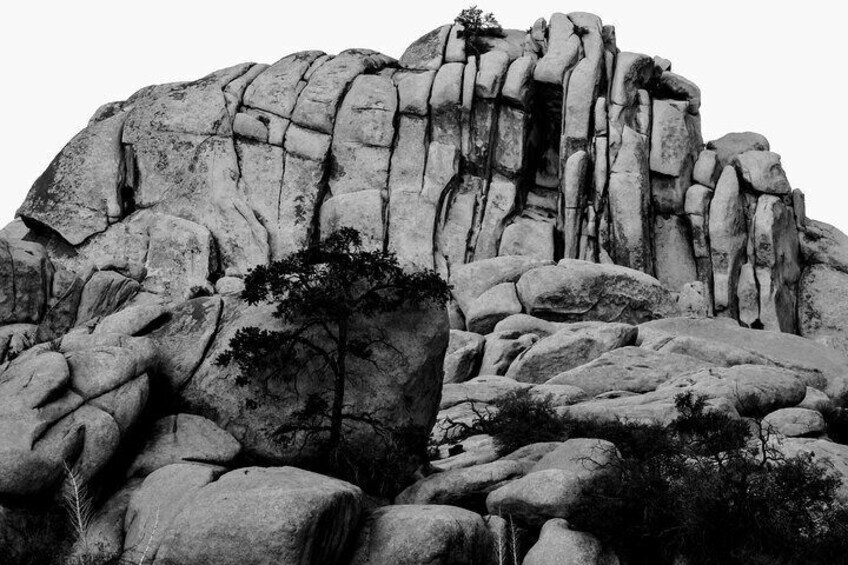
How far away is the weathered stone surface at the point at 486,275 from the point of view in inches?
2793

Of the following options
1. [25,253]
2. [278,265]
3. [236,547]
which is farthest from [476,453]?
[25,253]

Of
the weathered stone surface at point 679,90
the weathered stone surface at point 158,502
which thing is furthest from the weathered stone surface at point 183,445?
the weathered stone surface at point 679,90

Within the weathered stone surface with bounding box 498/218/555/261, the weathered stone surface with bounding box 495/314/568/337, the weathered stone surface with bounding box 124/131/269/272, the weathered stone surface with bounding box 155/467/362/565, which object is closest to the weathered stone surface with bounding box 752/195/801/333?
the weathered stone surface with bounding box 498/218/555/261

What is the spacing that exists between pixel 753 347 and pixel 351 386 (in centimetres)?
3366

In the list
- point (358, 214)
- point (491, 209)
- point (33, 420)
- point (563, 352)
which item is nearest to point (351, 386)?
point (33, 420)

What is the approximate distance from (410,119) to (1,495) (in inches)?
2414

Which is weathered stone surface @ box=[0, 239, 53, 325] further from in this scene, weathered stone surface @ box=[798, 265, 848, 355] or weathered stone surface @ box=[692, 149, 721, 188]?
weathered stone surface @ box=[798, 265, 848, 355]

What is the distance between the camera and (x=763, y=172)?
8375cm

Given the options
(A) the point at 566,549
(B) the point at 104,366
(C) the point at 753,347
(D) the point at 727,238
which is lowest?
(C) the point at 753,347

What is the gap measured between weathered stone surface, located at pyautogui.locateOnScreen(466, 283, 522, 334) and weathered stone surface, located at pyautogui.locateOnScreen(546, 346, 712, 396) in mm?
15369

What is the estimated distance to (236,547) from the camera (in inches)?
931

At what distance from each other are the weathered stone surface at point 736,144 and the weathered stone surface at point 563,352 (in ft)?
116

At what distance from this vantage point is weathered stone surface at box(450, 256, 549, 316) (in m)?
70.9

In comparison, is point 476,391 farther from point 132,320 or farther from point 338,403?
point 132,320
